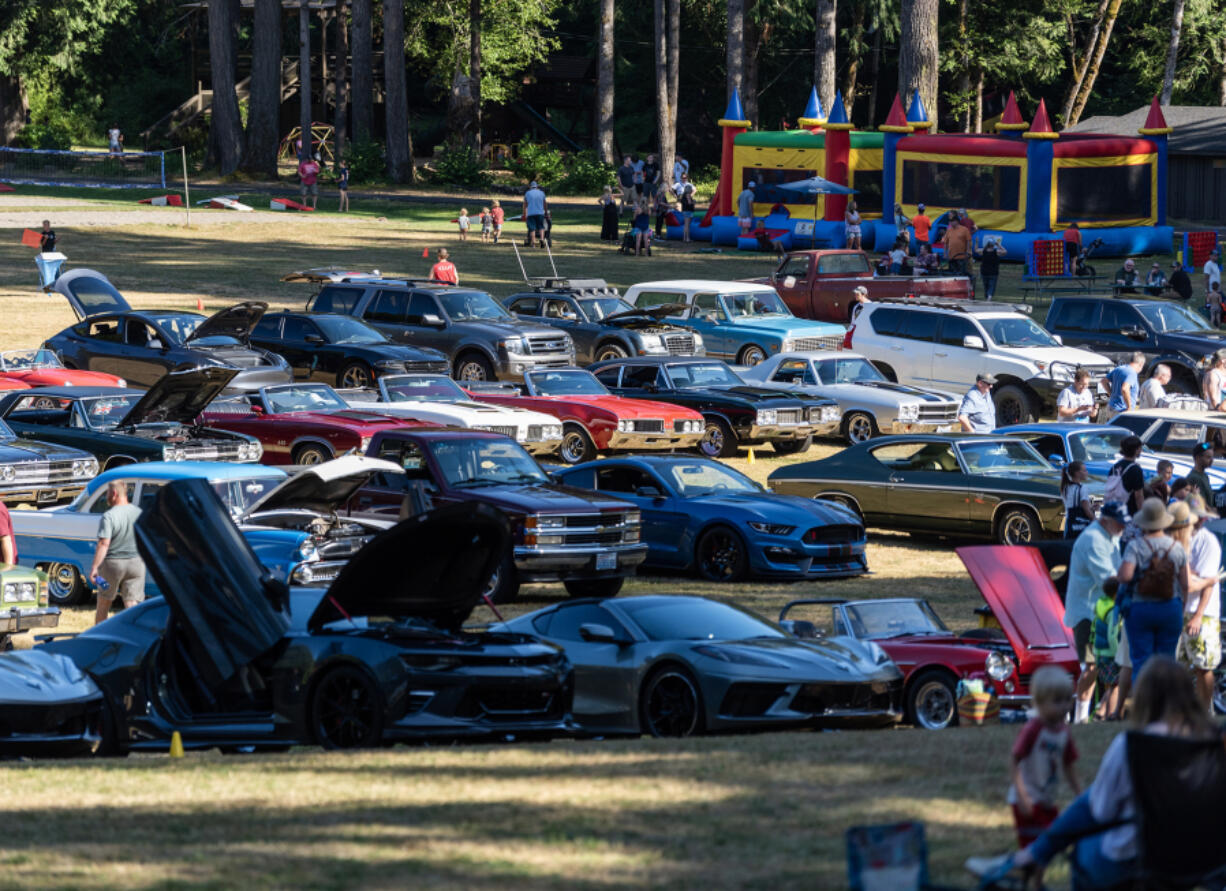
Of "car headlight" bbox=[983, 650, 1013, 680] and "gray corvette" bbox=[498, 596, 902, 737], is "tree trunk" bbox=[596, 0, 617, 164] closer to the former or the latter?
"car headlight" bbox=[983, 650, 1013, 680]

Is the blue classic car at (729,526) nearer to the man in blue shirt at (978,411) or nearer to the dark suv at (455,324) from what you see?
the man in blue shirt at (978,411)

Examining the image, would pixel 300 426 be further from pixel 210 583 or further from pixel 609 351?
pixel 210 583

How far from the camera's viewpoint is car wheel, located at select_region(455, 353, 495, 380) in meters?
29.7

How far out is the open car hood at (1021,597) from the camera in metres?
13.5

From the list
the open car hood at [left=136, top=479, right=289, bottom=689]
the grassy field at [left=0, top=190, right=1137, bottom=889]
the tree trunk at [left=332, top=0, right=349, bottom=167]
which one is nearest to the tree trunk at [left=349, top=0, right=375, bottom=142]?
the tree trunk at [left=332, top=0, right=349, bottom=167]

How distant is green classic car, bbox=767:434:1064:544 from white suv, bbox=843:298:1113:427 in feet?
23.0

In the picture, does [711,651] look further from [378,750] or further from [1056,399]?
[1056,399]

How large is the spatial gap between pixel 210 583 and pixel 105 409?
1321cm

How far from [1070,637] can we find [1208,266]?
87.5 feet

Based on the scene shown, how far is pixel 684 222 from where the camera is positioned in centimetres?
5234

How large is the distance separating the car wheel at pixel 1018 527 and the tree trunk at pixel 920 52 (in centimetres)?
3400

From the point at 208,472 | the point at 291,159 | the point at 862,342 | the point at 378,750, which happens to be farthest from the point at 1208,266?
the point at 291,159

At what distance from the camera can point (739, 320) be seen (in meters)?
32.2

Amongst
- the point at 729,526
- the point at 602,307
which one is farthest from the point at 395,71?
the point at 729,526
